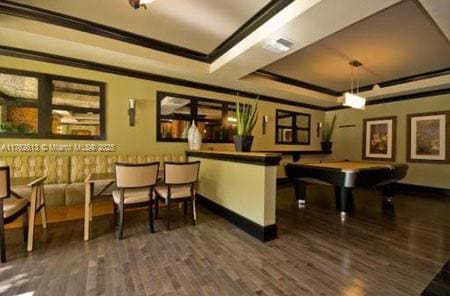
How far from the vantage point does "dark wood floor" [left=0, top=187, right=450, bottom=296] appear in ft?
5.99

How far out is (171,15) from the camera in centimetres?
287

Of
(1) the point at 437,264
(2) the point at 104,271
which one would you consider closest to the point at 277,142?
(1) the point at 437,264

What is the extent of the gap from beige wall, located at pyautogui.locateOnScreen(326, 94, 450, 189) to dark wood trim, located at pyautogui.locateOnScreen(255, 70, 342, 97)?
113 centimetres

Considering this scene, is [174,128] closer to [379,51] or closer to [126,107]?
[126,107]

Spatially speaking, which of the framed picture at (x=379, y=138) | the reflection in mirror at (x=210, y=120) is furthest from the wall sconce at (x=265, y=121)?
the framed picture at (x=379, y=138)

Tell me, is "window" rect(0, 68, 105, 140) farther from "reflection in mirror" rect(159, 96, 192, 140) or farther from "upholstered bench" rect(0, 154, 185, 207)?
"reflection in mirror" rect(159, 96, 192, 140)

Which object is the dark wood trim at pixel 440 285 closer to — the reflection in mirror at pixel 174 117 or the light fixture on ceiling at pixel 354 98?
the light fixture on ceiling at pixel 354 98

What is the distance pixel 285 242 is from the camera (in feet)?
8.81

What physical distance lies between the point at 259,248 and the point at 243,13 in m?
2.88

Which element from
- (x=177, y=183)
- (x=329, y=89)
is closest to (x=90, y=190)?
(x=177, y=183)

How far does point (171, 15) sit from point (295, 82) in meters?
3.79

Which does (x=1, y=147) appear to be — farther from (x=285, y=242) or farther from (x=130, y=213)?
(x=285, y=242)

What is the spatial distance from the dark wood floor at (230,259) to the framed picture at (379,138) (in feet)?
10.9

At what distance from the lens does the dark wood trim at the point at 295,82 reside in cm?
512
